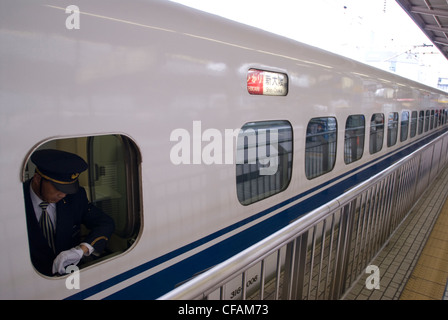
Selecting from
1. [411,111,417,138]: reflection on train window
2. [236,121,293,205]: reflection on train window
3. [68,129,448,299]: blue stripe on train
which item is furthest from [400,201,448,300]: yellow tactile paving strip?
[411,111,417,138]: reflection on train window

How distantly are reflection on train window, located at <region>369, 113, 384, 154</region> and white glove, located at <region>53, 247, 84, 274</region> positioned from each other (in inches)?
195

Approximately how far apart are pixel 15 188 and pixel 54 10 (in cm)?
83

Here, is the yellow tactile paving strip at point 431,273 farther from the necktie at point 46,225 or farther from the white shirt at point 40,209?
the necktie at point 46,225

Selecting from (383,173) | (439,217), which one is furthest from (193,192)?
(439,217)

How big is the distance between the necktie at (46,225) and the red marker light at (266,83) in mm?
1673

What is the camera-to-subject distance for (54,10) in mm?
1476

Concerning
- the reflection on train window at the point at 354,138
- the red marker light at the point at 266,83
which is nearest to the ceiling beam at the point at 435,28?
the reflection on train window at the point at 354,138

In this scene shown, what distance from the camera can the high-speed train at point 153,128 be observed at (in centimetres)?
142

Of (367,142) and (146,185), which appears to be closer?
(146,185)

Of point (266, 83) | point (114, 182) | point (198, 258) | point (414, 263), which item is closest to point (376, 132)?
point (414, 263)

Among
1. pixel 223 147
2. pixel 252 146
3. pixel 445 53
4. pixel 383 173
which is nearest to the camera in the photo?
pixel 223 147

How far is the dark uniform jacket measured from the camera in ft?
5.56
